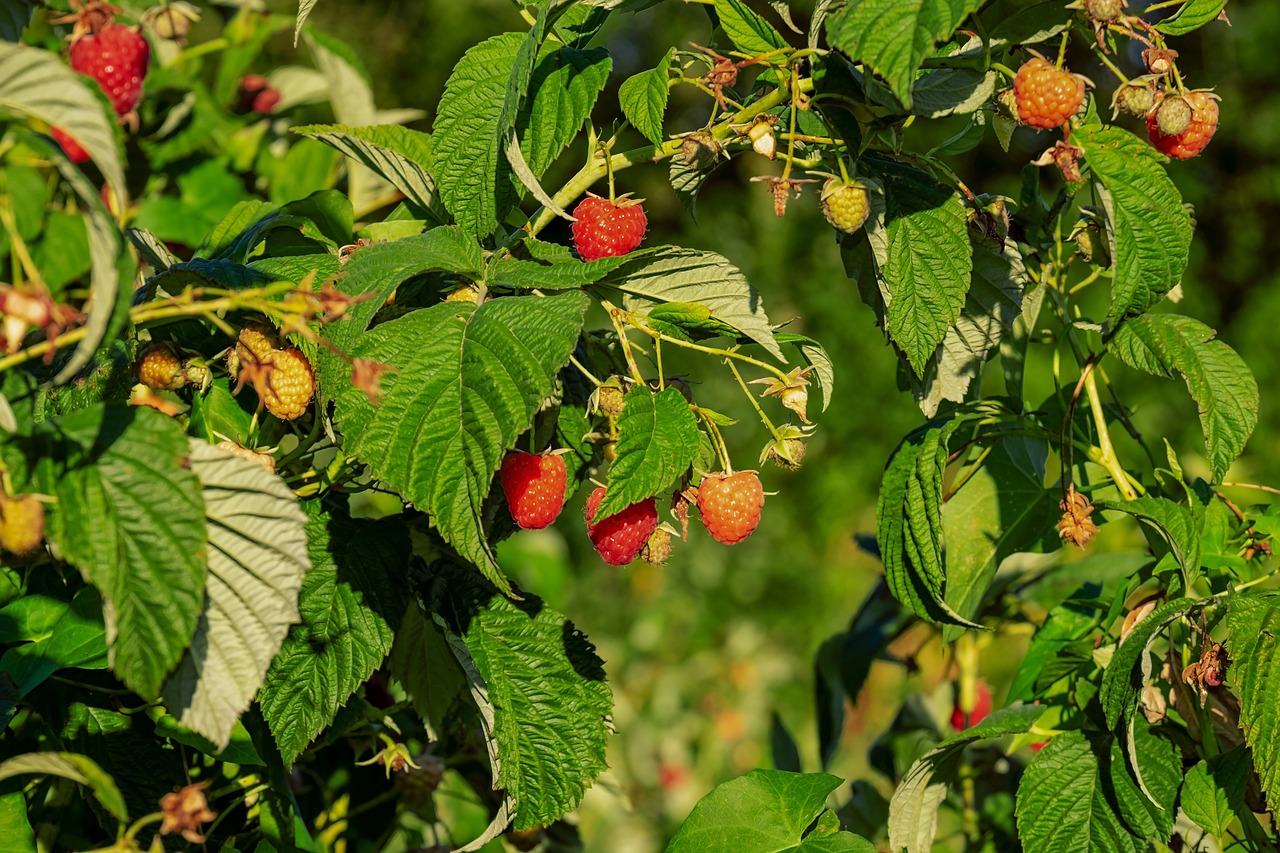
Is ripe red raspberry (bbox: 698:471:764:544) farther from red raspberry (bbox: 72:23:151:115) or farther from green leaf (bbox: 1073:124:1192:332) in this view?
red raspberry (bbox: 72:23:151:115)

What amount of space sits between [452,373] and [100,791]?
263 millimetres

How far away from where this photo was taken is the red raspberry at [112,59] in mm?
667

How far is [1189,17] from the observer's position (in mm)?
778

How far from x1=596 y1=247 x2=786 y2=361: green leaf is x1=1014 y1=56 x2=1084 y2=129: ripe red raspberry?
0.19 metres

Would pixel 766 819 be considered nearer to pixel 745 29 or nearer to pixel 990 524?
pixel 990 524

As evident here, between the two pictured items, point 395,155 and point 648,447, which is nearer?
point 648,447

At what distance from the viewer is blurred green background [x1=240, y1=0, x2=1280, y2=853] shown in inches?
131

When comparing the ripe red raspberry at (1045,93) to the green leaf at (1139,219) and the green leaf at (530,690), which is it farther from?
the green leaf at (530,690)

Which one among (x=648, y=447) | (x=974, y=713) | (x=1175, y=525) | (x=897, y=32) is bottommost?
(x=974, y=713)

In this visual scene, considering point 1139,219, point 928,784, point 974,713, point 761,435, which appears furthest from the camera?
point 761,435

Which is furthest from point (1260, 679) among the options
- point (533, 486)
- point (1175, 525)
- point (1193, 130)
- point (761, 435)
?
point (761, 435)

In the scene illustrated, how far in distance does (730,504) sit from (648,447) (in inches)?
4.4

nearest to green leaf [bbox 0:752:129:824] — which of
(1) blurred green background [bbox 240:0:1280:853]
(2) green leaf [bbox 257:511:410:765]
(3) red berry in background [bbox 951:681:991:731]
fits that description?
(2) green leaf [bbox 257:511:410:765]

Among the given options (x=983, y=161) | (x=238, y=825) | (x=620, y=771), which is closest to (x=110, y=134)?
(x=238, y=825)
